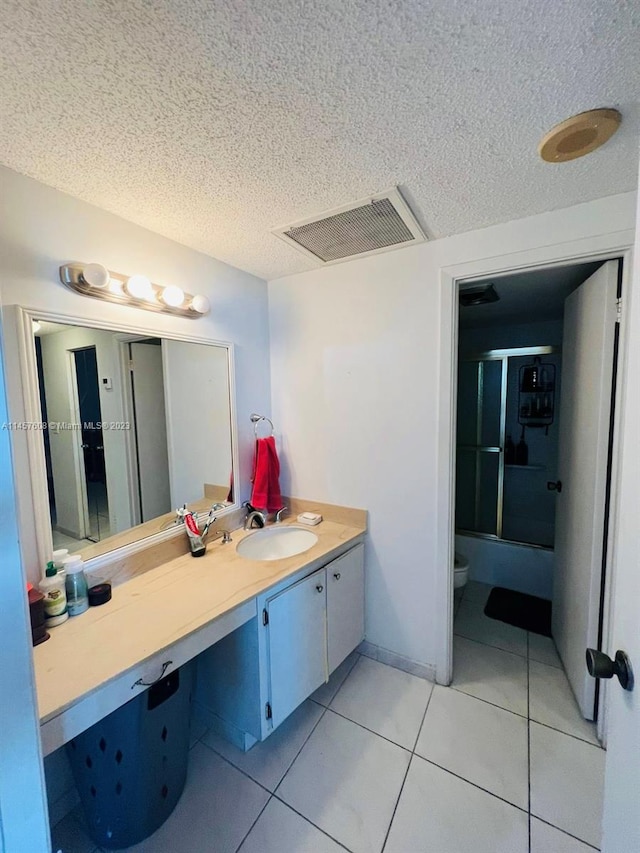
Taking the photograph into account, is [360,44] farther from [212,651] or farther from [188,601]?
[212,651]

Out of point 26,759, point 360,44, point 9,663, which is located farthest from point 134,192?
point 26,759

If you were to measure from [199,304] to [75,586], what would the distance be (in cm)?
123

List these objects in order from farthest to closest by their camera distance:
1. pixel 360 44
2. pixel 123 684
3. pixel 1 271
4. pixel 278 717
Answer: pixel 278 717
pixel 1 271
pixel 123 684
pixel 360 44

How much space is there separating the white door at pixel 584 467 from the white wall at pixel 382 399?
0.46m

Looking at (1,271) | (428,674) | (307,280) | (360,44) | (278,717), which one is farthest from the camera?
(307,280)

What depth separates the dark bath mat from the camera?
217 centimetres

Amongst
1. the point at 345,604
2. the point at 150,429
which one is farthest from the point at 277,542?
the point at 150,429

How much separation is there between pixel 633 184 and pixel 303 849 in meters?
2.52

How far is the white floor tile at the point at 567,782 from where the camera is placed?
46.2 inches

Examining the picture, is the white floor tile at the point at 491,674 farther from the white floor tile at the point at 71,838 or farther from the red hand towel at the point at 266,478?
the white floor tile at the point at 71,838

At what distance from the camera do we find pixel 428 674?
1.81 m

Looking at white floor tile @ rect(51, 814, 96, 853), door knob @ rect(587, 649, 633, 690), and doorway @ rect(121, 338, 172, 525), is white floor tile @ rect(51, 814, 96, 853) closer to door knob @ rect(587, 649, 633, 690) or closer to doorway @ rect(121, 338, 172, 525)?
doorway @ rect(121, 338, 172, 525)

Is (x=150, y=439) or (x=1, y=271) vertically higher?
(x=1, y=271)

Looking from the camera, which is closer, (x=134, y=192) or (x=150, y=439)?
(x=134, y=192)
